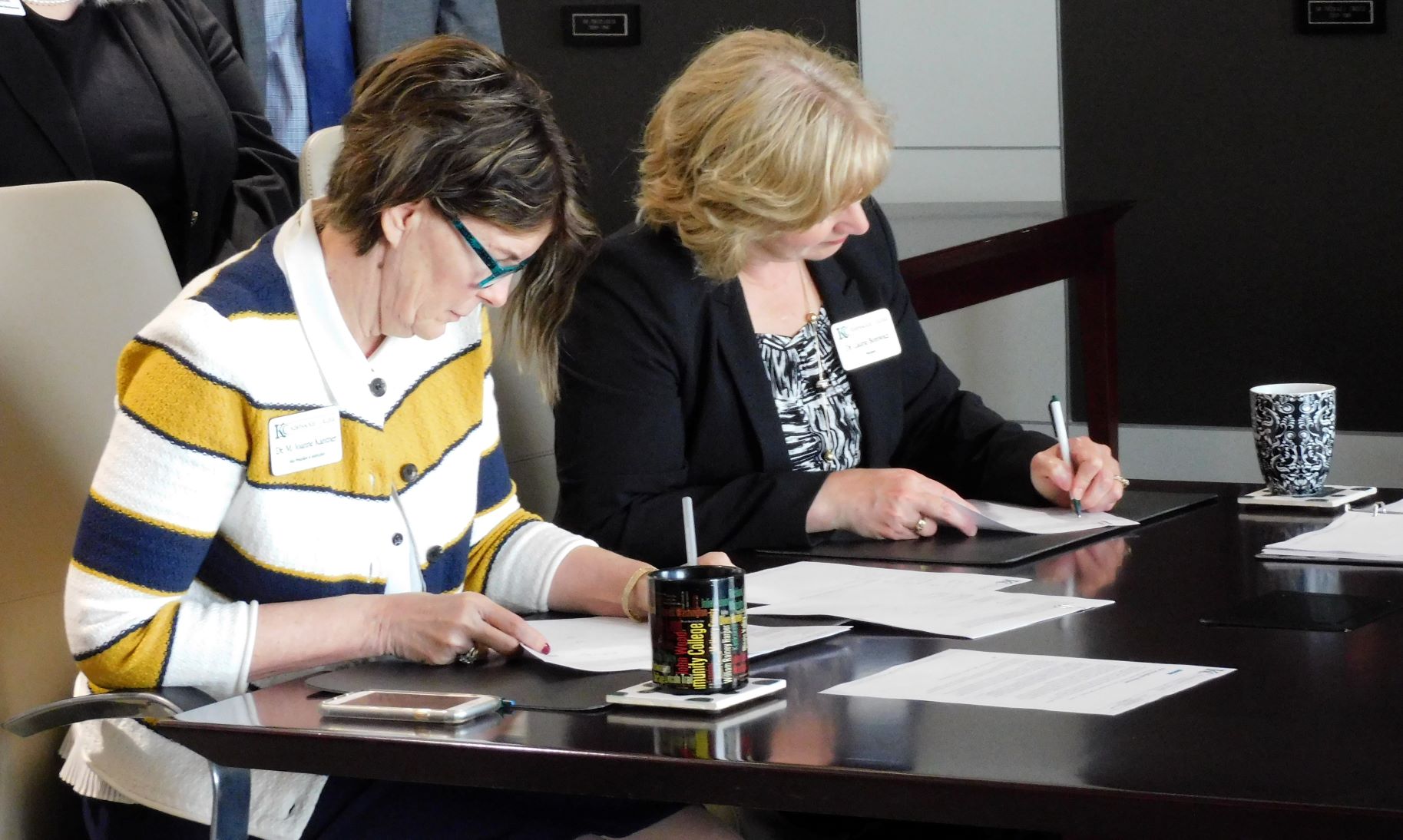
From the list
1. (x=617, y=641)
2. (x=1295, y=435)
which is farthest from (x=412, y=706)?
→ (x=1295, y=435)

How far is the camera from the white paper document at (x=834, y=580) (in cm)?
159

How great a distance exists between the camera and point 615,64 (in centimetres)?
557

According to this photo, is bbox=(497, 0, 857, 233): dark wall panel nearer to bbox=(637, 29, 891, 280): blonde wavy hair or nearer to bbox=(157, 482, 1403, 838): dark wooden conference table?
bbox=(637, 29, 891, 280): blonde wavy hair

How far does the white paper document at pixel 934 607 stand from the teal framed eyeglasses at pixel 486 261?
394 mm

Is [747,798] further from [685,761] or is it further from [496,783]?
[496,783]

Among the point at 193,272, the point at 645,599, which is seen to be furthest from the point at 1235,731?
the point at 193,272

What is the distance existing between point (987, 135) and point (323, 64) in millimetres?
2343

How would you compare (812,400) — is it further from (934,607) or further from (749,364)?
(934,607)

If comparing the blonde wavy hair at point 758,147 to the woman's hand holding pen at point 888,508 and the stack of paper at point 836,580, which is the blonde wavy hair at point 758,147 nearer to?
the woman's hand holding pen at point 888,508

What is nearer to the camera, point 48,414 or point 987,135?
point 48,414

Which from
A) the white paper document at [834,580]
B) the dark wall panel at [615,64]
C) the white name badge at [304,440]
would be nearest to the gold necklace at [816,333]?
the white paper document at [834,580]

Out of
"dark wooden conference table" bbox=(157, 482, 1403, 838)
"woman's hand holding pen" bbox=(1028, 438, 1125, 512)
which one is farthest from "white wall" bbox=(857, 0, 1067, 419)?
"dark wooden conference table" bbox=(157, 482, 1403, 838)

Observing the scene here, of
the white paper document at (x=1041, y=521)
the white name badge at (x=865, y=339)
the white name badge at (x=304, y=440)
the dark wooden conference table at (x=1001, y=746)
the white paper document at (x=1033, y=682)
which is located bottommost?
the dark wooden conference table at (x=1001, y=746)

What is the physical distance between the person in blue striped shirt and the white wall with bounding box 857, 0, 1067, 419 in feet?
10.9
